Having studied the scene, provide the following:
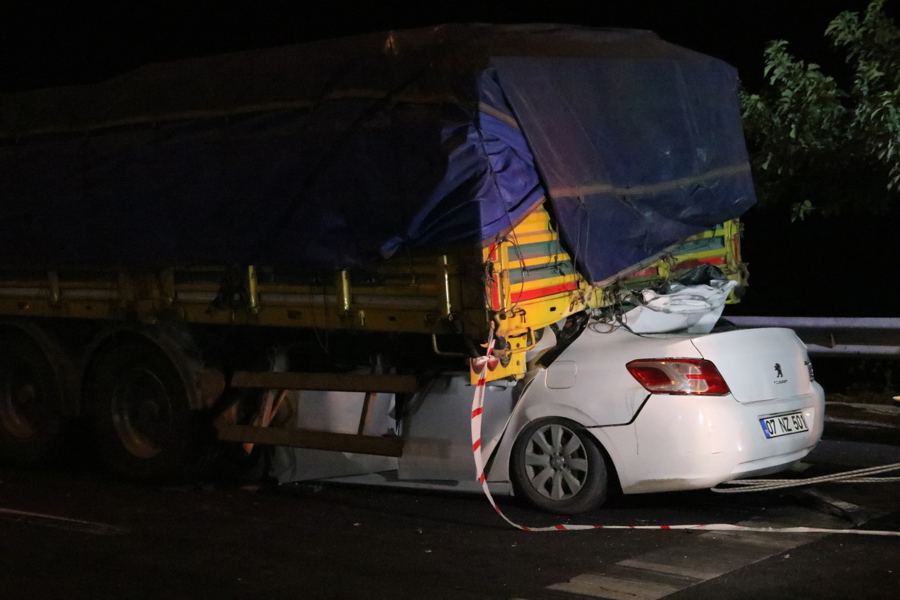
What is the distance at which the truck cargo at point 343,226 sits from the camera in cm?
690

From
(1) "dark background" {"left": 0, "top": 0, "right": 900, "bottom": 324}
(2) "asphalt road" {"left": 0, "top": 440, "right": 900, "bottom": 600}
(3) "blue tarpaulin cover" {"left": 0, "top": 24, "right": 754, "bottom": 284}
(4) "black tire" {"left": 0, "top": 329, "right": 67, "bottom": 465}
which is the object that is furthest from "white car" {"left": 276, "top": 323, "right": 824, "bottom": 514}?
(1) "dark background" {"left": 0, "top": 0, "right": 900, "bottom": 324}

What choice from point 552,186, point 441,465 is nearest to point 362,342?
point 441,465

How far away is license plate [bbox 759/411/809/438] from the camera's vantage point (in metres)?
7.08

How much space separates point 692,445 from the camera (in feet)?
22.5

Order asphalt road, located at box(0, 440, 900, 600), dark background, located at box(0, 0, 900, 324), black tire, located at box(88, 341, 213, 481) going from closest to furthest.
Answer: asphalt road, located at box(0, 440, 900, 600) < black tire, located at box(88, 341, 213, 481) < dark background, located at box(0, 0, 900, 324)

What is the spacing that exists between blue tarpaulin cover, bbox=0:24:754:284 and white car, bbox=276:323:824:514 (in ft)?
2.04

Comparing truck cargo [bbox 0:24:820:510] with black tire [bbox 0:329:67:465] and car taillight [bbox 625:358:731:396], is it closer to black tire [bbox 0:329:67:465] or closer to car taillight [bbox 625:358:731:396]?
black tire [bbox 0:329:67:465]

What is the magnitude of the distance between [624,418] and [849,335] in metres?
3.73

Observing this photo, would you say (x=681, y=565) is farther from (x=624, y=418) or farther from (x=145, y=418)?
(x=145, y=418)

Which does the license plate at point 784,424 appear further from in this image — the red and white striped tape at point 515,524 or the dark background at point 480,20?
the dark background at point 480,20

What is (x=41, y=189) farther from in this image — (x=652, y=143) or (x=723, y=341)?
(x=723, y=341)

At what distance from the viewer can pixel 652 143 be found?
7.88m

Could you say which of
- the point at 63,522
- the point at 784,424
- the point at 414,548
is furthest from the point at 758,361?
Result: the point at 63,522

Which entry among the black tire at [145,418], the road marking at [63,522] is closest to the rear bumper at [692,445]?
the road marking at [63,522]
